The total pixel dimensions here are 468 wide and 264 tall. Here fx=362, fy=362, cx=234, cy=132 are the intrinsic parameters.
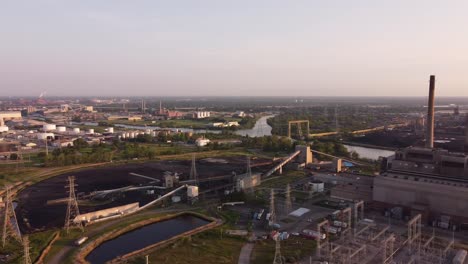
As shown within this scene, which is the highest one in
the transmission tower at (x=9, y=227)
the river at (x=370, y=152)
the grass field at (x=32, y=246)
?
the transmission tower at (x=9, y=227)

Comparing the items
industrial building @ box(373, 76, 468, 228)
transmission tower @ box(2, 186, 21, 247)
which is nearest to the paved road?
industrial building @ box(373, 76, 468, 228)

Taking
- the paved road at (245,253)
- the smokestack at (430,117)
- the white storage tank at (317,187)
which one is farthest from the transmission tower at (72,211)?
the smokestack at (430,117)

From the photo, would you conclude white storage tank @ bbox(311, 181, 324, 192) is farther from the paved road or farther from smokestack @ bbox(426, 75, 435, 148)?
the paved road

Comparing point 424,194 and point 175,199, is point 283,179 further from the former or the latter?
point 424,194

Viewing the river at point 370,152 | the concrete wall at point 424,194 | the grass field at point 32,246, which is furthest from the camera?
the river at point 370,152

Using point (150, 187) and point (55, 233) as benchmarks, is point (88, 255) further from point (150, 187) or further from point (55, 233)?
point (150, 187)

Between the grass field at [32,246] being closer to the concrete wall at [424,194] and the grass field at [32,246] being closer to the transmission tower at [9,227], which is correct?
the transmission tower at [9,227]

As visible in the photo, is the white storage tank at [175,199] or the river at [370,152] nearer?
the white storage tank at [175,199]
